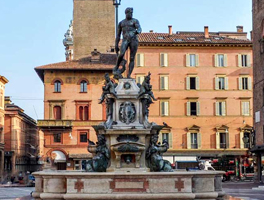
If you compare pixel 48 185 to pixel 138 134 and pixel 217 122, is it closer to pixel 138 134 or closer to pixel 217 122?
pixel 138 134

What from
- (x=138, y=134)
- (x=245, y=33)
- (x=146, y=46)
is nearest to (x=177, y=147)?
(x=146, y=46)

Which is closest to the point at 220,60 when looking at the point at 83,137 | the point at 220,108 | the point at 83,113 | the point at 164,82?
the point at 220,108

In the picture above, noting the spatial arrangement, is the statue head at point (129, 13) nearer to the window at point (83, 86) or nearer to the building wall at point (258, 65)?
the building wall at point (258, 65)

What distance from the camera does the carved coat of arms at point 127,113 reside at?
20.6 m

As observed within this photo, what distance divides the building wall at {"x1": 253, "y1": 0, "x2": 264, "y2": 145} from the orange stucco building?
11377 mm

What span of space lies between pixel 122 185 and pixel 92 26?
217 feet

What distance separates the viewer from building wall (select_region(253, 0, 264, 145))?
51125 millimetres

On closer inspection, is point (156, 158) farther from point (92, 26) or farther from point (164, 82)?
point (92, 26)

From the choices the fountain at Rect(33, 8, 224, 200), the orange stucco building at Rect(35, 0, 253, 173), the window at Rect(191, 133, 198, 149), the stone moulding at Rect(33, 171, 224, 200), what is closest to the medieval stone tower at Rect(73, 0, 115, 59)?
the orange stucco building at Rect(35, 0, 253, 173)

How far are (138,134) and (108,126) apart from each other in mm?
1171

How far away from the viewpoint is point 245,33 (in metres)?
79.7

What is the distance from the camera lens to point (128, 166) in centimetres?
2016

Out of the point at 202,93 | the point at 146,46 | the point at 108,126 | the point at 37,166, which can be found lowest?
the point at 37,166

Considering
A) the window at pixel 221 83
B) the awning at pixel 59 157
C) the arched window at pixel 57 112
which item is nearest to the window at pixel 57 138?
the awning at pixel 59 157
